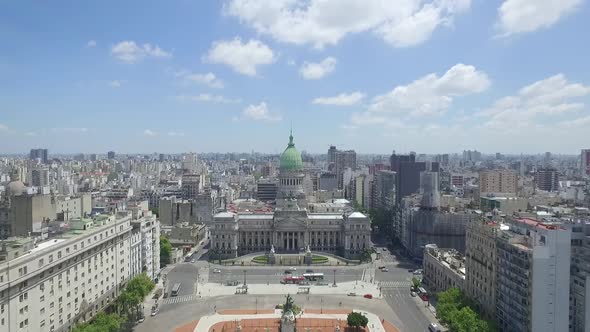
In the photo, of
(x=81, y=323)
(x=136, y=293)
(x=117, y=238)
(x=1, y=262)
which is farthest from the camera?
(x=117, y=238)

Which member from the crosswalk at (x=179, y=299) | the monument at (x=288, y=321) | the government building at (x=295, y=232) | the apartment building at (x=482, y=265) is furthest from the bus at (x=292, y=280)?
the apartment building at (x=482, y=265)

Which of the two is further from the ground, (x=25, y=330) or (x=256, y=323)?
(x=25, y=330)

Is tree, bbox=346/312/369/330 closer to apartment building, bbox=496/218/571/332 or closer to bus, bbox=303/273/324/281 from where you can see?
apartment building, bbox=496/218/571/332

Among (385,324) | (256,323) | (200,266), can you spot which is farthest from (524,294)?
(200,266)

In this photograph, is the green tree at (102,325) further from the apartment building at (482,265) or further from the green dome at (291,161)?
the green dome at (291,161)

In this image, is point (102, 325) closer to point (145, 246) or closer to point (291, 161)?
point (145, 246)

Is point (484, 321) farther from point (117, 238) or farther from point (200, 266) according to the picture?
point (200, 266)
